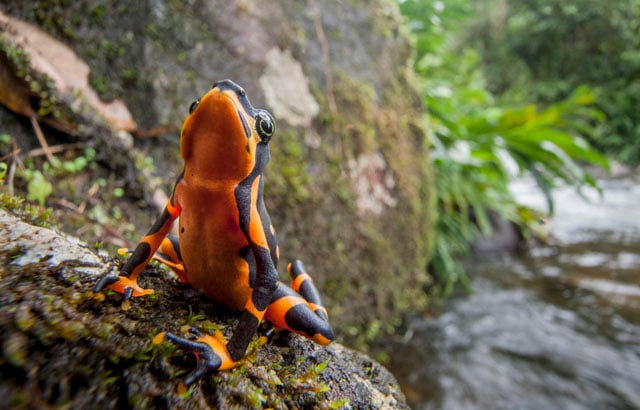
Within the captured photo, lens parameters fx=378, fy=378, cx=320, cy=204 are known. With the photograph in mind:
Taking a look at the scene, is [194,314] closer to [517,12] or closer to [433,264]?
[433,264]

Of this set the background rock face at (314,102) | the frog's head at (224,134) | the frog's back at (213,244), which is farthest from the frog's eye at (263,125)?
the background rock face at (314,102)

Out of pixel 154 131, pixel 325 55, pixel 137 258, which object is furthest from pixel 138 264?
pixel 325 55

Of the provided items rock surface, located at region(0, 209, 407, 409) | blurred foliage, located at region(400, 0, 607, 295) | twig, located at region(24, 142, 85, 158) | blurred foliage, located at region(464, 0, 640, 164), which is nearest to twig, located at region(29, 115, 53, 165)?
twig, located at region(24, 142, 85, 158)

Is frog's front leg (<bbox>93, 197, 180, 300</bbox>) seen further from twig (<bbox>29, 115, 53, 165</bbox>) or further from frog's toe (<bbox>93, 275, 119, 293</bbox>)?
twig (<bbox>29, 115, 53, 165</bbox>)

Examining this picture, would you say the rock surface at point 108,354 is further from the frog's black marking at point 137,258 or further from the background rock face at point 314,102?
the background rock face at point 314,102

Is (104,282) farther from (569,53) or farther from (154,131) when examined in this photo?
(569,53)
